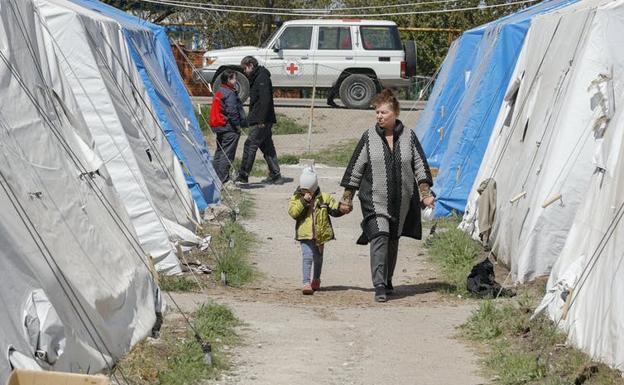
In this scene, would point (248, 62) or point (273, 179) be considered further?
point (273, 179)

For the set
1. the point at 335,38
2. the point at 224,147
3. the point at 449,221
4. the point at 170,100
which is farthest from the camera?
the point at 335,38

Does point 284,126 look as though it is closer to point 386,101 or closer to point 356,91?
point 356,91

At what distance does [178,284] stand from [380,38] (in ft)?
65.3

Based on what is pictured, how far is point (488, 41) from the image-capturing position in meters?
17.0

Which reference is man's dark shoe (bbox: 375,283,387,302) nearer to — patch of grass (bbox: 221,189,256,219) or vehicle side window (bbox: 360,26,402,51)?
patch of grass (bbox: 221,189,256,219)

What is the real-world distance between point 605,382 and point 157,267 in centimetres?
518

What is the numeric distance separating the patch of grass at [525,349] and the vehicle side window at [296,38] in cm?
1998

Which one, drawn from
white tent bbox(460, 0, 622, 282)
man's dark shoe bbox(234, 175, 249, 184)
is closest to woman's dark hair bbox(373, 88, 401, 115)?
white tent bbox(460, 0, 622, 282)

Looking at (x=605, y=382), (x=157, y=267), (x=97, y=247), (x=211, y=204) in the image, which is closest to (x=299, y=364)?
(x=97, y=247)

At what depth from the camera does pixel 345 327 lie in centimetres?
943

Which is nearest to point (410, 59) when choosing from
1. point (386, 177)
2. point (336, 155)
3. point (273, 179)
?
point (336, 155)

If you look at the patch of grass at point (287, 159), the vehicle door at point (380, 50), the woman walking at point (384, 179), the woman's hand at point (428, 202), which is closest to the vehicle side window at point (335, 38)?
the vehicle door at point (380, 50)

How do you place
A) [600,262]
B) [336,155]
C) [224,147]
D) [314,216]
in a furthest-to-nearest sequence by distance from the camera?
1. [336,155]
2. [224,147]
3. [314,216]
4. [600,262]

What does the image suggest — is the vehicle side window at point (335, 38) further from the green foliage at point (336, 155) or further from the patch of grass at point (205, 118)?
the green foliage at point (336, 155)
